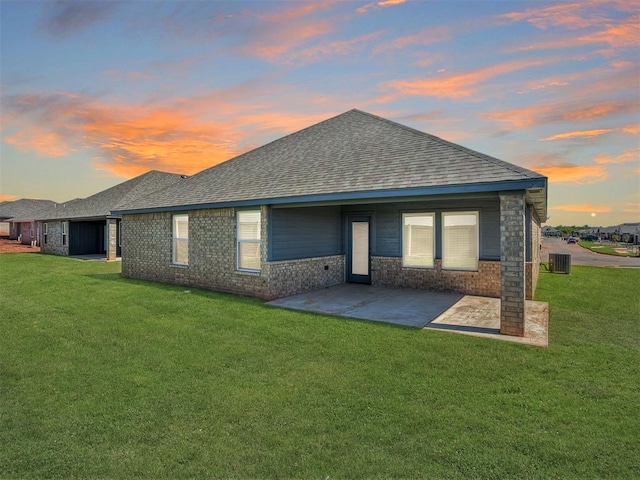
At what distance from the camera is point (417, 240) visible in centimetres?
1188

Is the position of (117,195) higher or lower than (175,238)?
higher

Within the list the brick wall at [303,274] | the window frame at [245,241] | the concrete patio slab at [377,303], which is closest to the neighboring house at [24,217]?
the window frame at [245,241]

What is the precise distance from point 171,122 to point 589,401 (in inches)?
635

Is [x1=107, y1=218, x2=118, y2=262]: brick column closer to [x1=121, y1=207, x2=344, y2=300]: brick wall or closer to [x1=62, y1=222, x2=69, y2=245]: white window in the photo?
[x1=62, y1=222, x2=69, y2=245]: white window

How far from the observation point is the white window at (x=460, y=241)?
36.4ft

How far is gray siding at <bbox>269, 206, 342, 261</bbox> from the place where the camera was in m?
10.7

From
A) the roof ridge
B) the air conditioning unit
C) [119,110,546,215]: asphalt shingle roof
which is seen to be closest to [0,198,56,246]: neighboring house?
[119,110,546,215]: asphalt shingle roof

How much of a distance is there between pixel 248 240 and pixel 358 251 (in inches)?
168

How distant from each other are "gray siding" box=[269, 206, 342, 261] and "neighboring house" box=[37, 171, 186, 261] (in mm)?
17643

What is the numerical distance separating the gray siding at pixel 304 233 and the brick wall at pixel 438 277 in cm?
175

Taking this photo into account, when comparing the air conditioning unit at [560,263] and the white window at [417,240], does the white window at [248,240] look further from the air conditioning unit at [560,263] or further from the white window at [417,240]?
the air conditioning unit at [560,263]

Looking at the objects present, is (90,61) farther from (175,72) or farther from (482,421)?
(482,421)

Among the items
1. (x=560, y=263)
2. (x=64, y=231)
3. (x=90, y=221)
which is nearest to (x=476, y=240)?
(x=560, y=263)

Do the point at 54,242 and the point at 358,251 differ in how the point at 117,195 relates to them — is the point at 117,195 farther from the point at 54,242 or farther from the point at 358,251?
the point at 358,251
